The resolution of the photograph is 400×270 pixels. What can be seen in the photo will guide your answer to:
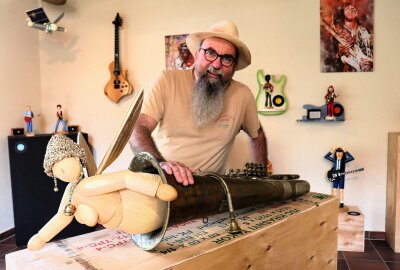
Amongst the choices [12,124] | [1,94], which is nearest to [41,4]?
[1,94]

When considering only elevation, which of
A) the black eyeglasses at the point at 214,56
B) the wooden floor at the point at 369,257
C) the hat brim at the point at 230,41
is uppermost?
the hat brim at the point at 230,41

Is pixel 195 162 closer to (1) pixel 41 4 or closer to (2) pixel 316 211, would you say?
(2) pixel 316 211

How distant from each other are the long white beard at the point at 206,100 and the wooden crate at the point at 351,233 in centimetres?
157

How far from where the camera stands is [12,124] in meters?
2.82

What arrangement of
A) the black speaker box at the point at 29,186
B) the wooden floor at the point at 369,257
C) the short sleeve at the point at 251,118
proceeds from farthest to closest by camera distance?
the black speaker box at the point at 29,186 < the wooden floor at the point at 369,257 < the short sleeve at the point at 251,118

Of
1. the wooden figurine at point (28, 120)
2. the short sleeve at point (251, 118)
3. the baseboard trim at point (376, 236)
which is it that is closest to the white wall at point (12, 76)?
the wooden figurine at point (28, 120)

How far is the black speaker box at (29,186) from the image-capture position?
2545 millimetres

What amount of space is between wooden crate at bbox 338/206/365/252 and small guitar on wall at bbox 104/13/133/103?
2.16 metres

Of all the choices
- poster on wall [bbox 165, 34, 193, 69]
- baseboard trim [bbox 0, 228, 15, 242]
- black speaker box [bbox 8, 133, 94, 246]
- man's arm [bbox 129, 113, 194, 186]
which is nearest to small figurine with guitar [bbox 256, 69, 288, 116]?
poster on wall [bbox 165, 34, 193, 69]

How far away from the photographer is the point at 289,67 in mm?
2732

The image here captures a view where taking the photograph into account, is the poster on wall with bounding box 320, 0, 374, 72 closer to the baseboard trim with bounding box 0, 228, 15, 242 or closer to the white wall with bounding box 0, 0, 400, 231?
the white wall with bounding box 0, 0, 400, 231

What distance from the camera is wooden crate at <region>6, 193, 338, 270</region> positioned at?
725 millimetres

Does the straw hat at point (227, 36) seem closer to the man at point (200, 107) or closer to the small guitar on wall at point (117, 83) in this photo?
the man at point (200, 107)

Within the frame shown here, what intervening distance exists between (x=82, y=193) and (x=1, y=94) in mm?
2553
